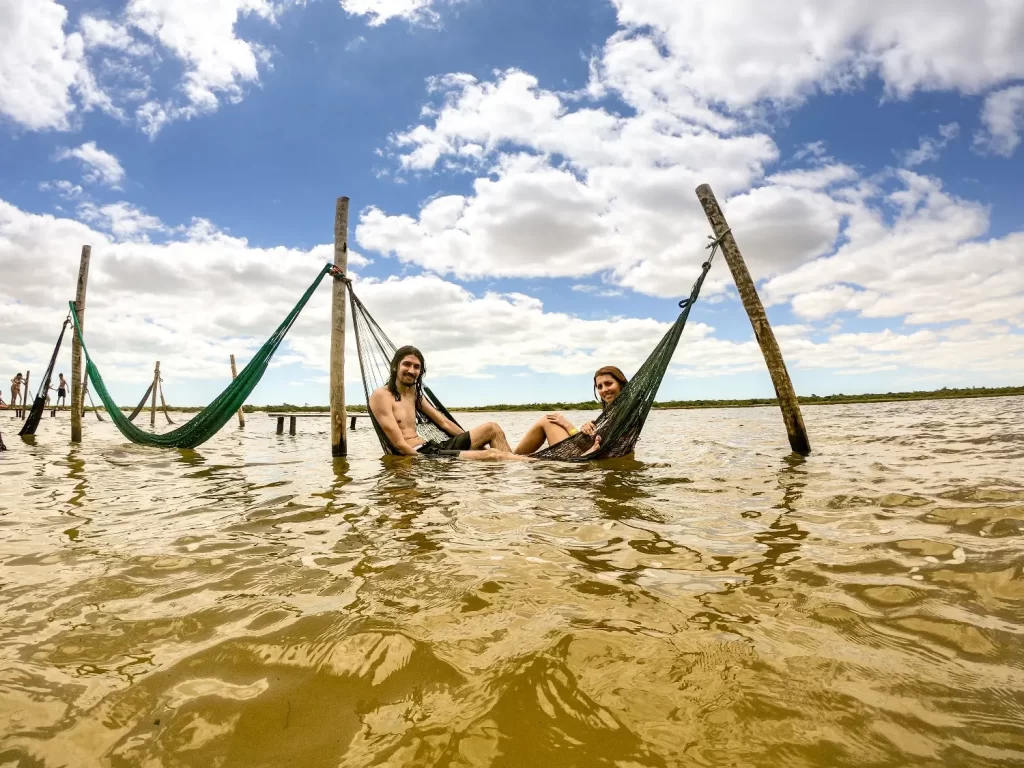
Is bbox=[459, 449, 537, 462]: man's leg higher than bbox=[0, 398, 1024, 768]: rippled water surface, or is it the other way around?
bbox=[459, 449, 537, 462]: man's leg

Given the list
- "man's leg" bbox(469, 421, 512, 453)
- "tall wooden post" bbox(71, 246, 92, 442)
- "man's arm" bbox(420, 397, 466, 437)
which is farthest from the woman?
"tall wooden post" bbox(71, 246, 92, 442)

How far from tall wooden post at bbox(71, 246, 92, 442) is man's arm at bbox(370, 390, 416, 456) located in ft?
23.7

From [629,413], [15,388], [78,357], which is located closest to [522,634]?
[629,413]

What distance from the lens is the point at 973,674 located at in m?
1.27

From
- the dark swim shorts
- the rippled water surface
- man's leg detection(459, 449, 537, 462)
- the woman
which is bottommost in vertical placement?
the rippled water surface

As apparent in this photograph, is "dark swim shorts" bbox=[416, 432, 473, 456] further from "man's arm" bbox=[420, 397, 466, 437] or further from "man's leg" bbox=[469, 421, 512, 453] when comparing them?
"man's arm" bbox=[420, 397, 466, 437]

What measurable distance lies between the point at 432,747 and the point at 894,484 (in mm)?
3943

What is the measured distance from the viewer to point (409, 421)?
659cm

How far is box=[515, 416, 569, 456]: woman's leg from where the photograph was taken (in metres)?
6.29

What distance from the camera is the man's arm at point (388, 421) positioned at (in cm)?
625

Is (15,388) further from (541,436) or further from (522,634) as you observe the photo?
(522,634)

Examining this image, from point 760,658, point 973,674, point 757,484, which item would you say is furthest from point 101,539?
point 757,484

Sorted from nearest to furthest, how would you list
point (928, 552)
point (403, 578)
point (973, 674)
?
point (973, 674), point (403, 578), point (928, 552)

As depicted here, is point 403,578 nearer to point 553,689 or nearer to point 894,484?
point 553,689
